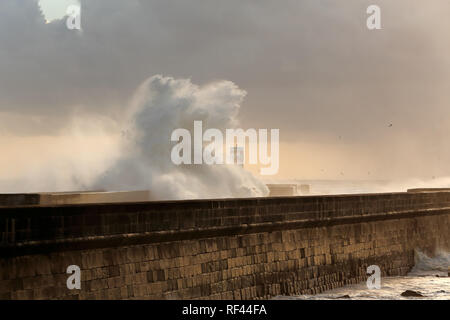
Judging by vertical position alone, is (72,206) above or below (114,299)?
above

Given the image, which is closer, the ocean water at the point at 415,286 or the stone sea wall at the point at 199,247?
the stone sea wall at the point at 199,247

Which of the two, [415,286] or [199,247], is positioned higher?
[199,247]

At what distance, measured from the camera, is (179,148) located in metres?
30.2

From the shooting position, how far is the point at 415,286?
17469mm

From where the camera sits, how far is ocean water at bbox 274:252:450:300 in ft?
50.3

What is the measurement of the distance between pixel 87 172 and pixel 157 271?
1882 centimetres

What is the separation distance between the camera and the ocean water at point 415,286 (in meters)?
15.3

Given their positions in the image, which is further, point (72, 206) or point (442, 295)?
point (442, 295)

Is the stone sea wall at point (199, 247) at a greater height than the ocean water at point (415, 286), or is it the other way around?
the stone sea wall at point (199, 247)

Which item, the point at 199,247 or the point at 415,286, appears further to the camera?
the point at 415,286

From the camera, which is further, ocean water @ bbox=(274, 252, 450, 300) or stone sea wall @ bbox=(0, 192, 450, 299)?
ocean water @ bbox=(274, 252, 450, 300)

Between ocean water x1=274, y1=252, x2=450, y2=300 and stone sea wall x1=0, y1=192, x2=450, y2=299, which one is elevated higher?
stone sea wall x1=0, y1=192, x2=450, y2=299

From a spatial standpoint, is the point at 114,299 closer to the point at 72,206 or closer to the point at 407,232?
the point at 72,206
